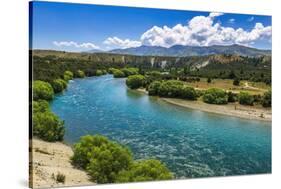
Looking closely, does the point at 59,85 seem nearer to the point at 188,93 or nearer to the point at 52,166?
A: the point at 52,166

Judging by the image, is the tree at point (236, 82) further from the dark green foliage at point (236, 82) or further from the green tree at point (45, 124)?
the green tree at point (45, 124)

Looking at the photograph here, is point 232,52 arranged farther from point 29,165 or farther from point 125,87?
point 29,165

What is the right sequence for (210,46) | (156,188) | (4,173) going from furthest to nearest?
(210,46)
(156,188)
(4,173)

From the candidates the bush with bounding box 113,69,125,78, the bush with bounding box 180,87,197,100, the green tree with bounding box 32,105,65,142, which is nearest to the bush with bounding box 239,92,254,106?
the bush with bounding box 180,87,197,100

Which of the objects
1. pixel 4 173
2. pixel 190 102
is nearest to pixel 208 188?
pixel 190 102

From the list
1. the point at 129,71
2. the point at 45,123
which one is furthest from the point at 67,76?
the point at 129,71

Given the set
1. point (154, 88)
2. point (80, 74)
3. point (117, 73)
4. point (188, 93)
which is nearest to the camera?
point (80, 74)

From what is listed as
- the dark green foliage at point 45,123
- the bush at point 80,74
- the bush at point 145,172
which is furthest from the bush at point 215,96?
the dark green foliage at point 45,123

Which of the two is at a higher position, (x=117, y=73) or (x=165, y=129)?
(x=117, y=73)
